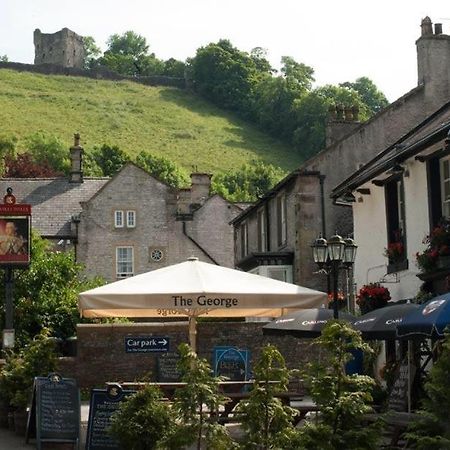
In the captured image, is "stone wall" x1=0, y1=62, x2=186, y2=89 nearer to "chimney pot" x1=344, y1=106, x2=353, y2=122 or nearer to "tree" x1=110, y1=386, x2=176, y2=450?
"chimney pot" x1=344, y1=106, x2=353, y2=122

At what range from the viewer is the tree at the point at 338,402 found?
10.8m

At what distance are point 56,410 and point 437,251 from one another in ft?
24.4

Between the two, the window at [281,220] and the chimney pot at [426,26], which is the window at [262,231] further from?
the chimney pot at [426,26]

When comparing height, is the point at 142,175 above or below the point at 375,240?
above

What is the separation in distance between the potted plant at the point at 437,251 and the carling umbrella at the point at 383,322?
2.26 meters

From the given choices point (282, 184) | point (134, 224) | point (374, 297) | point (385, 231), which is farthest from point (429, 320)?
point (134, 224)

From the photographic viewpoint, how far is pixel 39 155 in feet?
367

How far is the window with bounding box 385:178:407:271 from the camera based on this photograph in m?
22.2

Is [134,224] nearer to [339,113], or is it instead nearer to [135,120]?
[339,113]

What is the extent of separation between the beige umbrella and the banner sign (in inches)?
189

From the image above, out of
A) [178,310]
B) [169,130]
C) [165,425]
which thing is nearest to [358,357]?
[178,310]

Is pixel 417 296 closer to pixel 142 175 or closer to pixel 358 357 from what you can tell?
pixel 358 357

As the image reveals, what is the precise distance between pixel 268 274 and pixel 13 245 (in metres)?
14.6

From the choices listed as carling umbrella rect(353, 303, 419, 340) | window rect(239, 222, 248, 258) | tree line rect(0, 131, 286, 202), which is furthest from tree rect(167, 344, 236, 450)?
tree line rect(0, 131, 286, 202)
